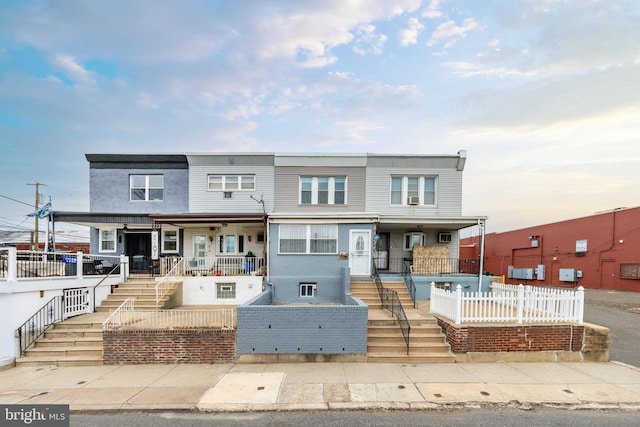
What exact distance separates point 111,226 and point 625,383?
21038 millimetres

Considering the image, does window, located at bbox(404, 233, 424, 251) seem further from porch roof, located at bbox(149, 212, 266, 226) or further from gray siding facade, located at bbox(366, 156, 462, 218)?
porch roof, located at bbox(149, 212, 266, 226)

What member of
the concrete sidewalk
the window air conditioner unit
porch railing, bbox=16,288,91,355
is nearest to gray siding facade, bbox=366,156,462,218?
the window air conditioner unit

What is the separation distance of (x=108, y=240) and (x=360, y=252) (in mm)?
13962

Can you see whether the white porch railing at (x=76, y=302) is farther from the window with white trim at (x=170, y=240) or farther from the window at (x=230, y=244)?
the window at (x=230, y=244)

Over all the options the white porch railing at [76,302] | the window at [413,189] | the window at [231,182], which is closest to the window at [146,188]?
the window at [231,182]

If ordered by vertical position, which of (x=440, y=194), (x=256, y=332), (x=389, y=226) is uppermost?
(x=440, y=194)

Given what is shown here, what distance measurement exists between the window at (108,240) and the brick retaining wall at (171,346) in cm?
952

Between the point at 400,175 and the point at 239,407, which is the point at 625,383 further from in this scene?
the point at 400,175

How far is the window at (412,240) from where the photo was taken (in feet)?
51.9

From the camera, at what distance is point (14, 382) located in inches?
270

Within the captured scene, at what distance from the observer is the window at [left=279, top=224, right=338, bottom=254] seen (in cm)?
1305

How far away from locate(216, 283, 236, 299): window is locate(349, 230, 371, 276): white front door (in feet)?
18.0

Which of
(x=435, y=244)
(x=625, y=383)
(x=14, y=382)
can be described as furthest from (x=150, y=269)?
(x=625, y=383)

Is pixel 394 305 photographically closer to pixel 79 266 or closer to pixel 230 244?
pixel 230 244
